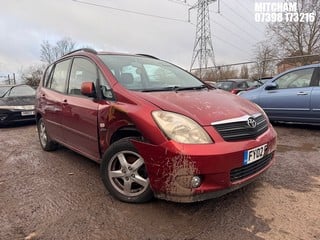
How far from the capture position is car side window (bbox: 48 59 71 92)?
14.9ft

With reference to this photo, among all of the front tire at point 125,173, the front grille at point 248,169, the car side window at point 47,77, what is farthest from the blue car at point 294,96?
the car side window at point 47,77

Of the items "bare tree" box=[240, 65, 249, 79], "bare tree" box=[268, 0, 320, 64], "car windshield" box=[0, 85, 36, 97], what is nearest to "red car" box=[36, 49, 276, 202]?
"car windshield" box=[0, 85, 36, 97]

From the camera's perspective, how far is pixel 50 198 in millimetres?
3352

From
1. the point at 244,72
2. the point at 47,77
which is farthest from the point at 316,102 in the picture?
the point at 244,72

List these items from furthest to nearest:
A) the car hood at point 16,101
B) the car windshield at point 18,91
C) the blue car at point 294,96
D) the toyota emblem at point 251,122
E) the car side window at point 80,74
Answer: the car windshield at point 18,91 → the car hood at point 16,101 → the blue car at point 294,96 → the car side window at point 80,74 → the toyota emblem at point 251,122

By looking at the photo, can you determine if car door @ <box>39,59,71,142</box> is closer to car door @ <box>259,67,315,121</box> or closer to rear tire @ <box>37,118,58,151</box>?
rear tire @ <box>37,118,58,151</box>

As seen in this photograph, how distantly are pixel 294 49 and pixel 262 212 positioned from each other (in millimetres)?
25360

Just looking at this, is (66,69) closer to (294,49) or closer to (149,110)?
(149,110)

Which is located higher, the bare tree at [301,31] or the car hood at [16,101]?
the bare tree at [301,31]

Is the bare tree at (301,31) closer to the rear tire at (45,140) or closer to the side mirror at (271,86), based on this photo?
the side mirror at (271,86)

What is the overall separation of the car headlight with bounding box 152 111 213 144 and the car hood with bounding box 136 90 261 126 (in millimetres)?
63

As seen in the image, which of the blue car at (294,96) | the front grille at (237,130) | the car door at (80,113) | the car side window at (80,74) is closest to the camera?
the front grille at (237,130)

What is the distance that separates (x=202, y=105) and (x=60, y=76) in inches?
105

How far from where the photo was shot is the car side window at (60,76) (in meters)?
4.53
